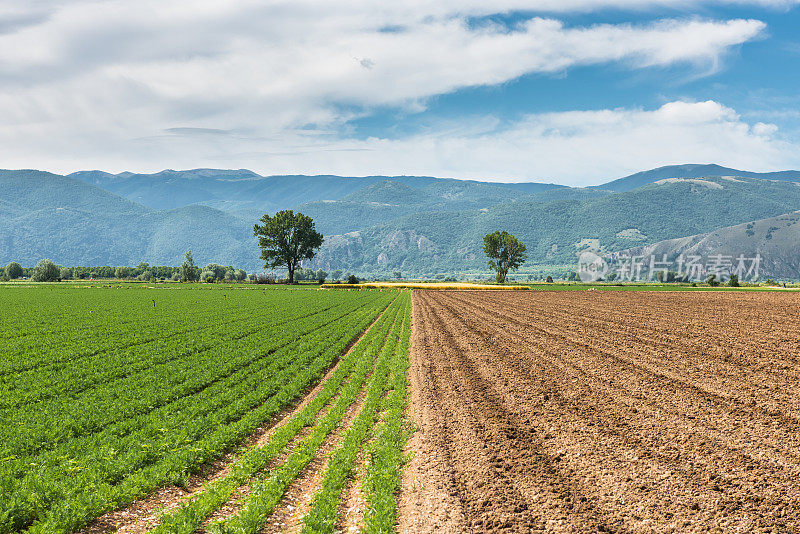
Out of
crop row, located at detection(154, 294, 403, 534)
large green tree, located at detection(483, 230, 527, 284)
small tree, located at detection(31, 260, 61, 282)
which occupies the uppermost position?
large green tree, located at detection(483, 230, 527, 284)

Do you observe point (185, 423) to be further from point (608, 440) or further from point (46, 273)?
point (46, 273)

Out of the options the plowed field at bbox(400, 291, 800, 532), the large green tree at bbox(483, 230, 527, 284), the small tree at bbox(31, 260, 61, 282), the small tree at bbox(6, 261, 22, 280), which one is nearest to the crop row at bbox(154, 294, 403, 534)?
the plowed field at bbox(400, 291, 800, 532)

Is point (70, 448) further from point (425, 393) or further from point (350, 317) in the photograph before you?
point (350, 317)

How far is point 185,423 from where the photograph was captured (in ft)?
40.3

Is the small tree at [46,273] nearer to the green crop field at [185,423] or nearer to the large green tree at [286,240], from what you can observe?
the large green tree at [286,240]

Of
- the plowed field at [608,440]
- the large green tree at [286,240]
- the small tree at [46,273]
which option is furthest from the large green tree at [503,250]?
the small tree at [46,273]

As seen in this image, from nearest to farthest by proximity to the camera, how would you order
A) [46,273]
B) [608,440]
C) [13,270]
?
[608,440] → [46,273] → [13,270]

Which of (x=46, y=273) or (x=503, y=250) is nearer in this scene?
(x=46, y=273)

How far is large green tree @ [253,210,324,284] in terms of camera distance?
129 m

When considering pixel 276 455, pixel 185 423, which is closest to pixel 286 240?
pixel 185 423

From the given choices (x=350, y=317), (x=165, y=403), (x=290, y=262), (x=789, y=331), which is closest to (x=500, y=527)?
(x=165, y=403)

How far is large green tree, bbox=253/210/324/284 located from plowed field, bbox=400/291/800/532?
365 ft

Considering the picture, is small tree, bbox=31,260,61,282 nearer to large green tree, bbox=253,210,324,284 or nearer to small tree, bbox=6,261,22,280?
small tree, bbox=6,261,22,280

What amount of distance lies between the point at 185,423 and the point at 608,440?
10.4m
